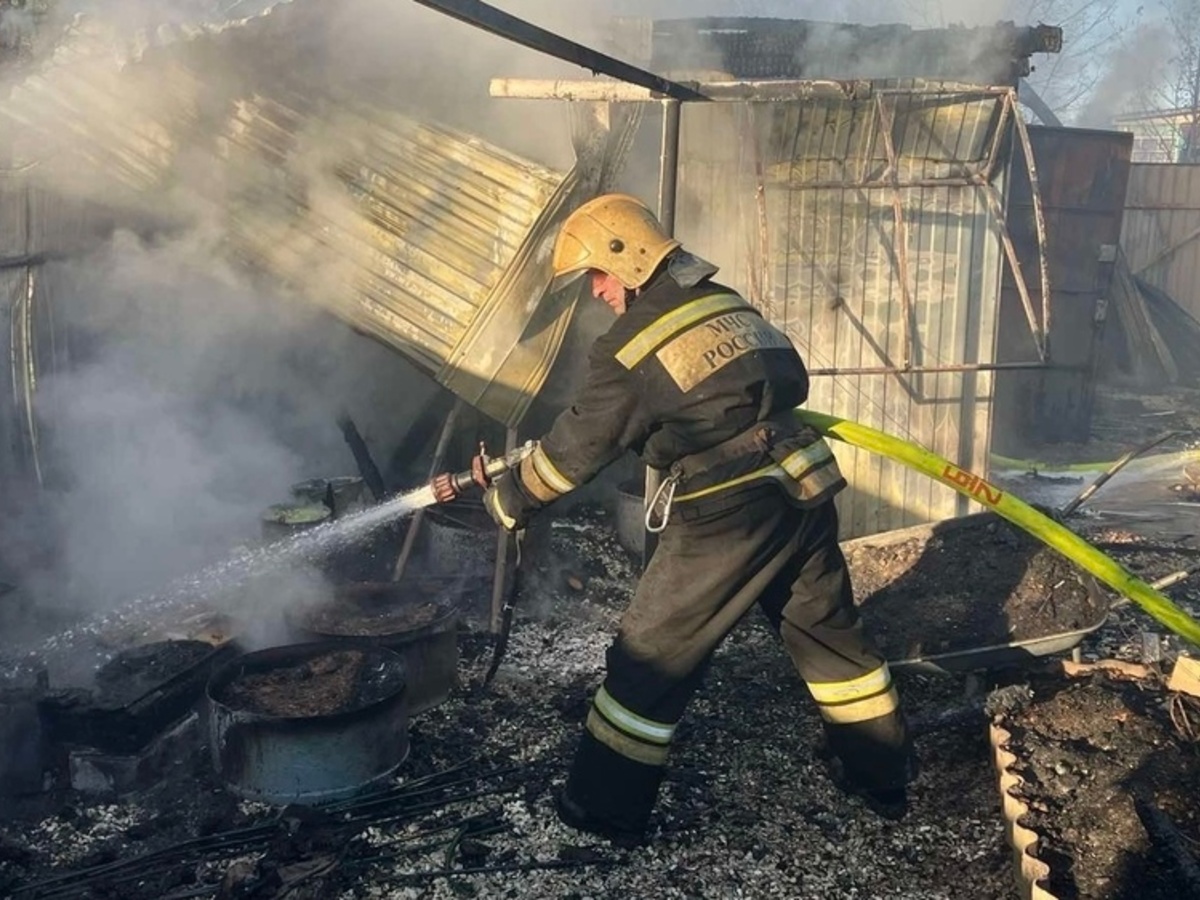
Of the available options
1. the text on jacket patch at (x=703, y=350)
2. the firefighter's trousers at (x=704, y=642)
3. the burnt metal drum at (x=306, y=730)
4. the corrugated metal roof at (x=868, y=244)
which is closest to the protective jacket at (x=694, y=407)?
the text on jacket patch at (x=703, y=350)

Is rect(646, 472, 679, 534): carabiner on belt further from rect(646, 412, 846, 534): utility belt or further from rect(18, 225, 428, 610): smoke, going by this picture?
rect(18, 225, 428, 610): smoke

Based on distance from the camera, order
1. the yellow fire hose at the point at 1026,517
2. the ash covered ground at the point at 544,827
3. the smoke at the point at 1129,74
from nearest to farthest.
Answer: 1. the ash covered ground at the point at 544,827
2. the yellow fire hose at the point at 1026,517
3. the smoke at the point at 1129,74

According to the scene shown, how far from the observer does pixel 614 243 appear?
4293 millimetres

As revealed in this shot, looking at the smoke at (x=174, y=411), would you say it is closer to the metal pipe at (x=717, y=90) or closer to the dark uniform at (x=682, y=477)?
the metal pipe at (x=717, y=90)

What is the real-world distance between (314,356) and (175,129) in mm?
1824

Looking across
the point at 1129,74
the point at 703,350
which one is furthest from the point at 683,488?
the point at 1129,74

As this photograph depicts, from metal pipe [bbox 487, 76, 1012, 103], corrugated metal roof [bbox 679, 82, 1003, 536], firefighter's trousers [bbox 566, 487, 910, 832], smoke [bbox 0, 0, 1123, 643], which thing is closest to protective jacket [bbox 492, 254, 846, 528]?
firefighter's trousers [bbox 566, 487, 910, 832]

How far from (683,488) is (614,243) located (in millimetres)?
999

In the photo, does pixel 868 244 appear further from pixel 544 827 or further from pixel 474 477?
pixel 544 827

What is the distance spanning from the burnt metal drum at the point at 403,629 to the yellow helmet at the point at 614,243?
Answer: 199 cm

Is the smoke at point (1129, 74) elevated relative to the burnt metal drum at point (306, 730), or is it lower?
elevated

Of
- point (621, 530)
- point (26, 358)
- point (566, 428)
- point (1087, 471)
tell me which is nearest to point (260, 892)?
point (566, 428)

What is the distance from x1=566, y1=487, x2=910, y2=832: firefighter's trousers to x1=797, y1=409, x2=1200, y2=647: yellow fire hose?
430 mm

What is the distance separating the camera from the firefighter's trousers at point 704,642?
4168 millimetres
